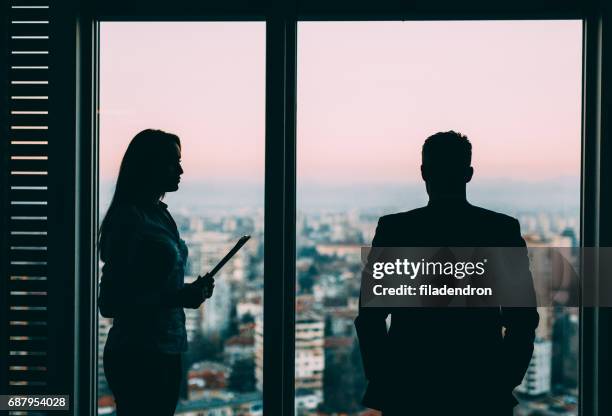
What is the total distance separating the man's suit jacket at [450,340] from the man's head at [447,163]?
0.18 feet

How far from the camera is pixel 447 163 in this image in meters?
1.91

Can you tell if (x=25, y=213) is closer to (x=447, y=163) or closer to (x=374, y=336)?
(x=374, y=336)

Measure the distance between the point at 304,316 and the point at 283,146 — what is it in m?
0.70

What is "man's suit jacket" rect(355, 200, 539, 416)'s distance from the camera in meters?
1.87

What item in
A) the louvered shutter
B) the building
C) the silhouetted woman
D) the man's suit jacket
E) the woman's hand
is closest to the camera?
the man's suit jacket

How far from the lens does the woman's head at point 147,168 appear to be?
81.3 inches

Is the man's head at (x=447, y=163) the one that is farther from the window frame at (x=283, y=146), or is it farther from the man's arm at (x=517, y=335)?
the window frame at (x=283, y=146)

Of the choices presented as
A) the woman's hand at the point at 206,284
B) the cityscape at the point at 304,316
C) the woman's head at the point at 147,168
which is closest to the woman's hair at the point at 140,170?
the woman's head at the point at 147,168

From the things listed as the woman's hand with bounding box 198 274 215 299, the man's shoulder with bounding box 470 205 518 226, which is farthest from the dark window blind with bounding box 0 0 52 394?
the man's shoulder with bounding box 470 205 518 226

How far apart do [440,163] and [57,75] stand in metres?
1.65

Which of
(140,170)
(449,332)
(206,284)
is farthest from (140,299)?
(449,332)

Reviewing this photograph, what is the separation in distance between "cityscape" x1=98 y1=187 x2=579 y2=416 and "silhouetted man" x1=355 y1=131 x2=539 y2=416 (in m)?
0.54

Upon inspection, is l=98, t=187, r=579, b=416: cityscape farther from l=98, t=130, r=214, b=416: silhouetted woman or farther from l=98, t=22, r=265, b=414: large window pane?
l=98, t=130, r=214, b=416: silhouetted woman

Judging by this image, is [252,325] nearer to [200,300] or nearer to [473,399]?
[200,300]
